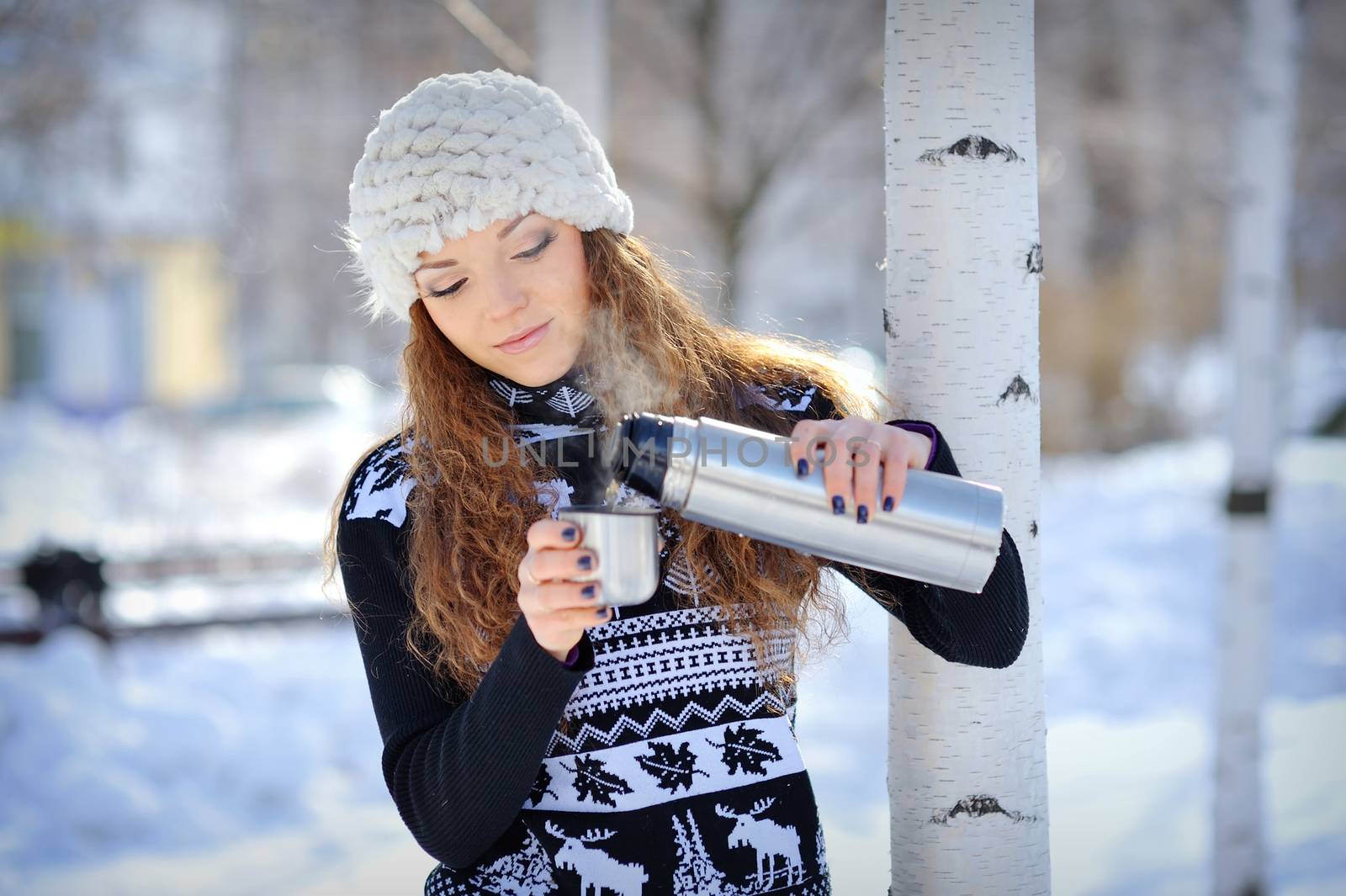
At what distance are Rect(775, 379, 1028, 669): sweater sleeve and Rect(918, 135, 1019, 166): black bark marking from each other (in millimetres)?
483

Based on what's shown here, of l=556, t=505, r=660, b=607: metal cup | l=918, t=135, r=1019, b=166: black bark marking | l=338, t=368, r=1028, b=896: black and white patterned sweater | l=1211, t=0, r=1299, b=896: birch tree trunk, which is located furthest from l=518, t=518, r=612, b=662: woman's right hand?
l=1211, t=0, r=1299, b=896: birch tree trunk

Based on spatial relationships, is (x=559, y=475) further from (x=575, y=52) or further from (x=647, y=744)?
(x=575, y=52)

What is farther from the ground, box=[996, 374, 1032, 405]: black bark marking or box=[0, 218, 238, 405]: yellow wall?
box=[0, 218, 238, 405]: yellow wall

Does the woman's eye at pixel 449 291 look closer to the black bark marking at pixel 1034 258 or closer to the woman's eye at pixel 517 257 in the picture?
the woman's eye at pixel 517 257

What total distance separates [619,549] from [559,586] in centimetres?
9

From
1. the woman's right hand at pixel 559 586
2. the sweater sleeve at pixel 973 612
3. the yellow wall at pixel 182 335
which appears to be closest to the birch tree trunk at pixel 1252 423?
the sweater sleeve at pixel 973 612

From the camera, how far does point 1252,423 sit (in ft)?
12.8

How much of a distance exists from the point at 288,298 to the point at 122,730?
977cm

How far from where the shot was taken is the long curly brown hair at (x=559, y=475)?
1717 millimetres

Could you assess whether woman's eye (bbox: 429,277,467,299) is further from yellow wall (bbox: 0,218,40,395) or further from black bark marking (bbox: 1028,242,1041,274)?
yellow wall (bbox: 0,218,40,395)

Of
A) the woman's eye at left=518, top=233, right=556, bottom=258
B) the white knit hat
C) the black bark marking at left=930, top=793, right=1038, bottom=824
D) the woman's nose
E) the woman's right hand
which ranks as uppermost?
the white knit hat

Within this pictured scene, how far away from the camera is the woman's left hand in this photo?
1.42m

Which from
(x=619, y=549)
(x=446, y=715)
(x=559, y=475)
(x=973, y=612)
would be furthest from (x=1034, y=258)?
(x=446, y=715)

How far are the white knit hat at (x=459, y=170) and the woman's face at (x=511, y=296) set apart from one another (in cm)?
3
